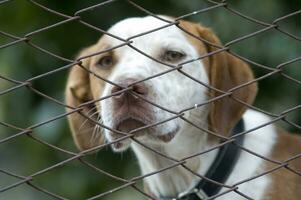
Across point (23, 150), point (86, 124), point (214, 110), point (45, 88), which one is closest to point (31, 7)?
point (45, 88)

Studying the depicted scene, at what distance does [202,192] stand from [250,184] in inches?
8.3

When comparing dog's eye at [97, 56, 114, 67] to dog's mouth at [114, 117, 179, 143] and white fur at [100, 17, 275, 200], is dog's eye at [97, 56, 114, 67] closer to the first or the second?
white fur at [100, 17, 275, 200]

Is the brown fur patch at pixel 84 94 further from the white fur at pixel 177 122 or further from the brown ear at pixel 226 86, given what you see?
the brown ear at pixel 226 86

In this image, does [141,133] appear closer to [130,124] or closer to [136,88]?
[130,124]

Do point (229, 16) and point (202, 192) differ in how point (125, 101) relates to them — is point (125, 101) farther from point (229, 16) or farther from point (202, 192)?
point (229, 16)

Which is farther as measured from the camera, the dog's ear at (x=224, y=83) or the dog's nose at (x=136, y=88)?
the dog's ear at (x=224, y=83)

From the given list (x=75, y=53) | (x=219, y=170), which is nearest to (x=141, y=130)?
(x=219, y=170)

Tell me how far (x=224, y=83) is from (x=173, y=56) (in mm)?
251

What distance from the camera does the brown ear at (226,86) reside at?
3.57 m

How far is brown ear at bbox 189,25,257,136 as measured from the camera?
3.57 metres

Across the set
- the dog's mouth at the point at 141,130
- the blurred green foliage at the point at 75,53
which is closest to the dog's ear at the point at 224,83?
the dog's mouth at the point at 141,130

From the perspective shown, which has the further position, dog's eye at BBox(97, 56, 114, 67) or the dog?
dog's eye at BBox(97, 56, 114, 67)

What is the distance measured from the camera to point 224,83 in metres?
3.67

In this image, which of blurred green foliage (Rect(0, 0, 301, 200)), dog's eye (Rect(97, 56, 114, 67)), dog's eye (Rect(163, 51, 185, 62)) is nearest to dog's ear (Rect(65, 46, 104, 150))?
dog's eye (Rect(97, 56, 114, 67))
